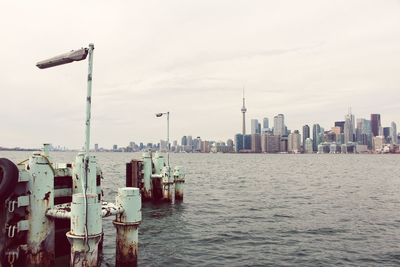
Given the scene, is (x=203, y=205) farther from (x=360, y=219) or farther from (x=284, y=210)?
(x=360, y=219)

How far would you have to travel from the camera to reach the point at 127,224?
448 inches

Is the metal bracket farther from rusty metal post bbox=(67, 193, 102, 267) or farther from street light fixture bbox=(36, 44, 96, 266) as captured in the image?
rusty metal post bbox=(67, 193, 102, 267)

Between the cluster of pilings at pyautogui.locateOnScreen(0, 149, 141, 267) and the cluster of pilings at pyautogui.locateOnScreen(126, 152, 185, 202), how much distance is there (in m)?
17.4

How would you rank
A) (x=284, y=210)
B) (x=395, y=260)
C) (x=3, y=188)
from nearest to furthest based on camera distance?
(x=3, y=188), (x=395, y=260), (x=284, y=210)

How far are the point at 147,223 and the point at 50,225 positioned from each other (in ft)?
46.0

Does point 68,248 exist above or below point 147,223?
above

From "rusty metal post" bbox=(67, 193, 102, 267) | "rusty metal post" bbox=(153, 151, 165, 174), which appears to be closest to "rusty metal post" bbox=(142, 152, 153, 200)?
"rusty metal post" bbox=(153, 151, 165, 174)

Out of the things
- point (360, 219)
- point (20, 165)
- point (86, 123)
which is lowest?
point (360, 219)

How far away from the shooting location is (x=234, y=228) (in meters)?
23.4

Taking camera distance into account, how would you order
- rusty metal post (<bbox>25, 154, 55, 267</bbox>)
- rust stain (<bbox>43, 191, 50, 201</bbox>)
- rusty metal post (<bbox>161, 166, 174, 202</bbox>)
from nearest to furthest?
rusty metal post (<bbox>25, 154, 55, 267</bbox>) → rust stain (<bbox>43, 191, 50, 201</bbox>) → rusty metal post (<bbox>161, 166, 174, 202</bbox>)

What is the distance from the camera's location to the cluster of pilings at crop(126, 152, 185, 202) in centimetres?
2925

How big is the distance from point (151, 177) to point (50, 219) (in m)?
19.3

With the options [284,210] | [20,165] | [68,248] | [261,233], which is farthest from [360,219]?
[20,165]

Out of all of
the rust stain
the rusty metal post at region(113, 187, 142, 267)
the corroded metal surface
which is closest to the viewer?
the rust stain
